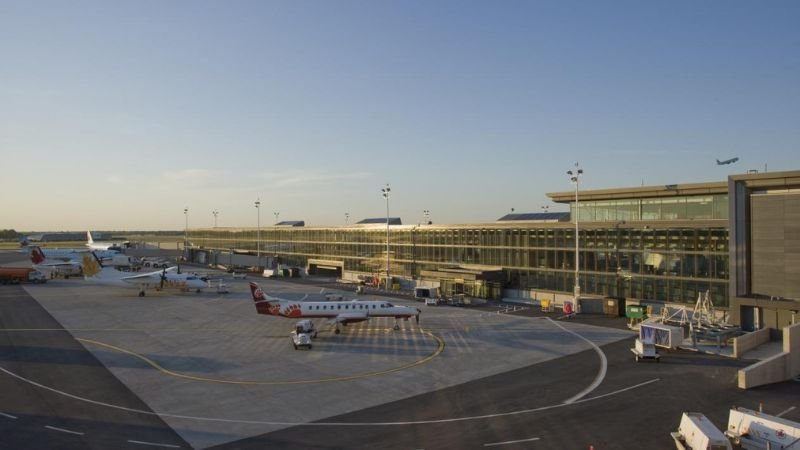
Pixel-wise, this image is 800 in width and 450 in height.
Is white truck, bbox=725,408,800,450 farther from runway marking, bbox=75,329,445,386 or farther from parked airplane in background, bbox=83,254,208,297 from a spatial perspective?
parked airplane in background, bbox=83,254,208,297

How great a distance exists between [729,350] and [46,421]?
180ft

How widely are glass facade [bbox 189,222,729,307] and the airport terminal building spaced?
0.47 ft

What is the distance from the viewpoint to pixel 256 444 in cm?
2622

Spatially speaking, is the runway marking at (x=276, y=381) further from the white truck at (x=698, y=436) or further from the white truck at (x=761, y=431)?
the white truck at (x=761, y=431)

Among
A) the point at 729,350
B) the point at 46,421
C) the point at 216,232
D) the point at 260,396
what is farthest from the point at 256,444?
the point at 216,232

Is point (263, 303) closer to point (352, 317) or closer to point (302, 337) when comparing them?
point (352, 317)

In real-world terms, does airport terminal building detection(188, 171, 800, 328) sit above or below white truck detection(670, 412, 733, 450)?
above

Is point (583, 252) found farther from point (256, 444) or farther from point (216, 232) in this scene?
point (216, 232)

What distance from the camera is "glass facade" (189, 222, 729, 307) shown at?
6438cm

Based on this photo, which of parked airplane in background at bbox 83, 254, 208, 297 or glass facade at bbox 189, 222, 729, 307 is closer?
glass facade at bbox 189, 222, 729, 307

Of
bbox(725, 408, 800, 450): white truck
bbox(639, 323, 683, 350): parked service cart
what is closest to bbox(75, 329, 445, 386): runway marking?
bbox(639, 323, 683, 350): parked service cart

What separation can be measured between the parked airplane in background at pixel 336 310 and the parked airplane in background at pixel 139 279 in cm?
3812

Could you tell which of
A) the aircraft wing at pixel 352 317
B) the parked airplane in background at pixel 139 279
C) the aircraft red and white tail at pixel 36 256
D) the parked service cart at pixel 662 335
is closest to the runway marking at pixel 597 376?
the parked service cart at pixel 662 335

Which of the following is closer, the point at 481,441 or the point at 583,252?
the point at 481,441
